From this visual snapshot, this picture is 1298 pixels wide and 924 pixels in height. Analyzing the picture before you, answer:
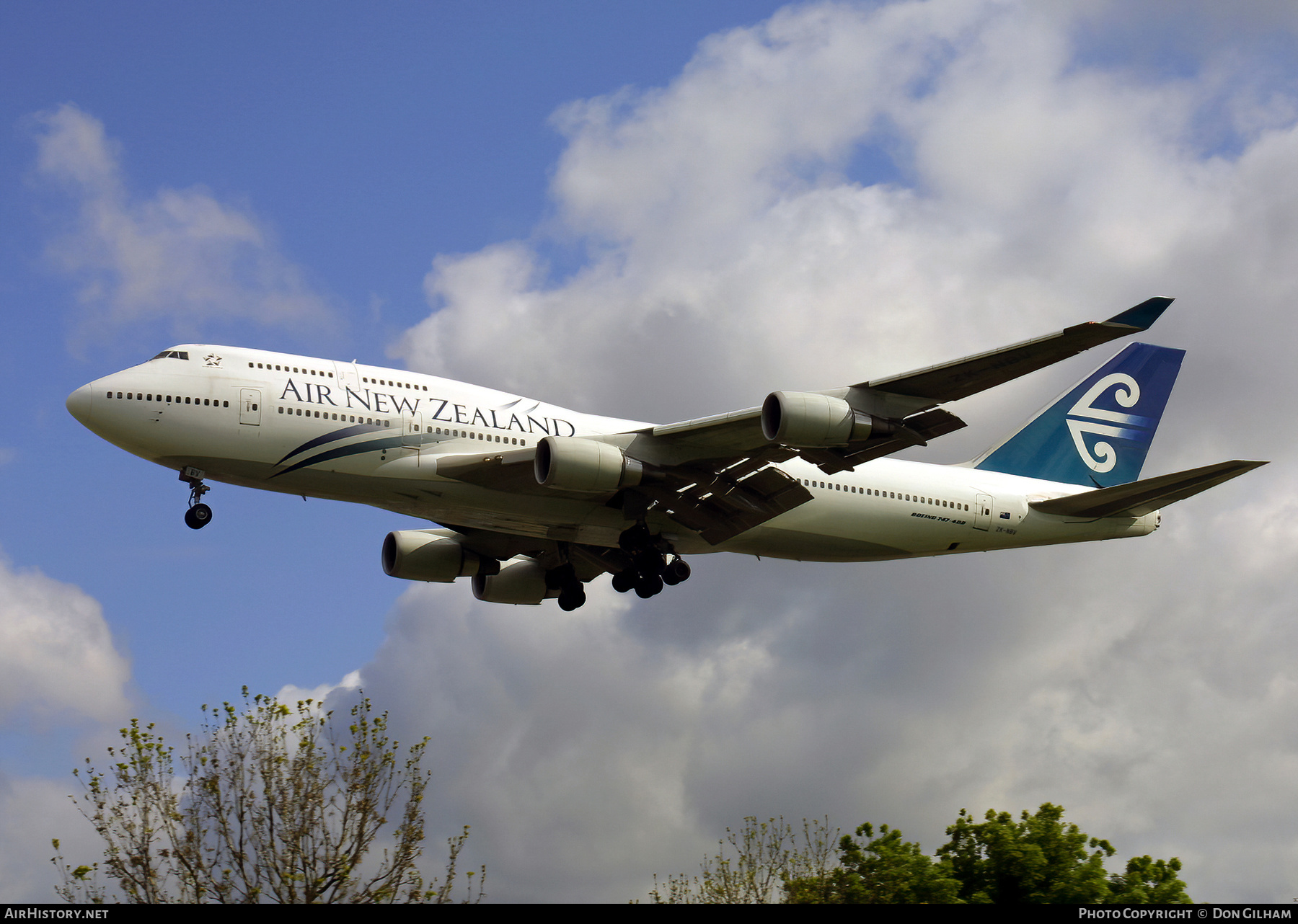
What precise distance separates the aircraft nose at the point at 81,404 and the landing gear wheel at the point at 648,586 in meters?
13.5

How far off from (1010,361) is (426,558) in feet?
57.4

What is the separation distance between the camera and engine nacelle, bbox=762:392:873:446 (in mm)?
25562

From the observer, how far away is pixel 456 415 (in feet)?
93.8

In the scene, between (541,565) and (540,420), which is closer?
(540,420)

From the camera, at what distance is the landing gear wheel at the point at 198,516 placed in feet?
90.8

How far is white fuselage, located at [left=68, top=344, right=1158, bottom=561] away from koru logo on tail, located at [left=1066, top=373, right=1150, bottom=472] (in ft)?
27.2

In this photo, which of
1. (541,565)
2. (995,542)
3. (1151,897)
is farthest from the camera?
(541,565)

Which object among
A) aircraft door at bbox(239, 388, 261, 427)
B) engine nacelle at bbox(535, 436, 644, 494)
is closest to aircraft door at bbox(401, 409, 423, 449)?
engine nacelle at bbox(535, 436, 644, 494)

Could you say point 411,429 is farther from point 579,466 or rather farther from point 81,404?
point 81,404

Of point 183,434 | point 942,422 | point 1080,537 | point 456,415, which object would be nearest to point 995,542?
point 1080,537

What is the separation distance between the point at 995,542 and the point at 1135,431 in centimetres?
872

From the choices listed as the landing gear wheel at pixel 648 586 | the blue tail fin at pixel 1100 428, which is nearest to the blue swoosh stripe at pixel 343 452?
the landing gear wheel at pixel 648 586

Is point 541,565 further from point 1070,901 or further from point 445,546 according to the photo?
point 1070,901

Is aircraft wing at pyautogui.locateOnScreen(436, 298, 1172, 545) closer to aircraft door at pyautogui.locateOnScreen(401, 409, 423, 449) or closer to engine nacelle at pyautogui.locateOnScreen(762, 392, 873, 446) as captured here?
engine nacelle at pyautogui.locateOnScreen(762, 392, 873, 446)
